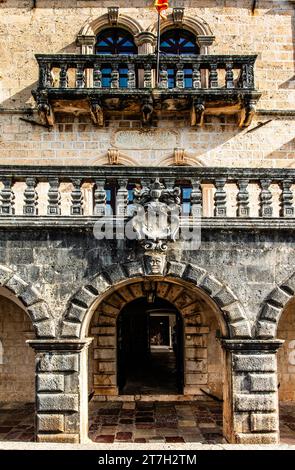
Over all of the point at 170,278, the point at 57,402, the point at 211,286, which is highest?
the point at 170,278

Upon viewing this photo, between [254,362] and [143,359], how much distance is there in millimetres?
8969

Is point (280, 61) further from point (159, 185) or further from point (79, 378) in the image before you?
point (79, 378)

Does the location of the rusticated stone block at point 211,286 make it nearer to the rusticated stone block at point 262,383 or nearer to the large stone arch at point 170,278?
the large stone arch at point 170,278

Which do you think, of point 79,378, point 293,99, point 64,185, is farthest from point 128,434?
point 293,99

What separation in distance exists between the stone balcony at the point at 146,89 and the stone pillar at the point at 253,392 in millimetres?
5425

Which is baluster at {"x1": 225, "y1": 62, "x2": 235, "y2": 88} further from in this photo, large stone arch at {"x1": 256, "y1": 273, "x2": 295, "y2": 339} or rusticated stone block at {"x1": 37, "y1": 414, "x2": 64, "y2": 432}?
rusticated stone block at {"x1": 37, "y1": 414, "x2": 64, "y2": 432}

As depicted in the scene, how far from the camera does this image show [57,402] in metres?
5.62

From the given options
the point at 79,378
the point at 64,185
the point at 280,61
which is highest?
the point at 280,61

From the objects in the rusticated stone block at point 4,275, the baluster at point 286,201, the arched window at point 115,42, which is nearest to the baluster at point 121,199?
the rusticated stone block at point 4,275

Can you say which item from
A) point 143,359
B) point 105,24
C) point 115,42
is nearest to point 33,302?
point 115,42

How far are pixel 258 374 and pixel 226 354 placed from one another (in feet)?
1.78

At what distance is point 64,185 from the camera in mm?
8844

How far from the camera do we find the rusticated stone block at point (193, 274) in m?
5.80

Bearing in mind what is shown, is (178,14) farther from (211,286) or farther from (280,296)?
(280,296)
